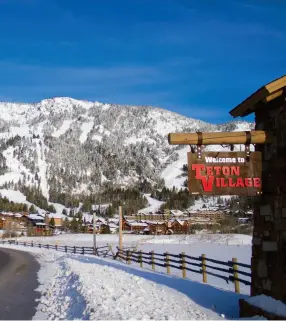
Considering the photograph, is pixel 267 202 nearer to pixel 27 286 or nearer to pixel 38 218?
pixel 27 286

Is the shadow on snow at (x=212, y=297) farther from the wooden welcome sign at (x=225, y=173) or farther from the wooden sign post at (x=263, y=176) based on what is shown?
the wooden welcome sign at (x=225, y=173)

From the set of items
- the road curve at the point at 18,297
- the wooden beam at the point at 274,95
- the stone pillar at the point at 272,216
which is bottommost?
the road curve at the point at 18,297

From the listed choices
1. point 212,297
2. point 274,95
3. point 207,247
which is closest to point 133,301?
point 212,297

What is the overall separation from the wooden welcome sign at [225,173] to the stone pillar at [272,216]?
0.24m

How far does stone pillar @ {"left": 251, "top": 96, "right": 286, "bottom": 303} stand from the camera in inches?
379

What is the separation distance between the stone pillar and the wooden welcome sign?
238 millimetres

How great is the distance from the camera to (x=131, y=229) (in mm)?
167750

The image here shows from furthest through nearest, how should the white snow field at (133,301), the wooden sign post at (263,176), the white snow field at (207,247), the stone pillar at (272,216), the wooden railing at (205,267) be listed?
the white snow field at (207,247), the wooden railing at (205,267), the white snow field at (133,301), the wooden sign post at (263,176), the stone pillar at (272,216)

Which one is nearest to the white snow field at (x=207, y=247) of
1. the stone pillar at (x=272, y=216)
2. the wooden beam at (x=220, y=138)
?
the stone pillar at (x=272, y=216)

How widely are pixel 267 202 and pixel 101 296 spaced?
526 cm

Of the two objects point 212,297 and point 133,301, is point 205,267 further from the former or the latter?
point 133,301

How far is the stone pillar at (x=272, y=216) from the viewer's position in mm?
9625

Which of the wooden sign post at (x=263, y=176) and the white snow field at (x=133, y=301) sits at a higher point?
the wooden sign post at (x=263, y=176)

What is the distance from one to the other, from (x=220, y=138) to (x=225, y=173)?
0.79 metres
